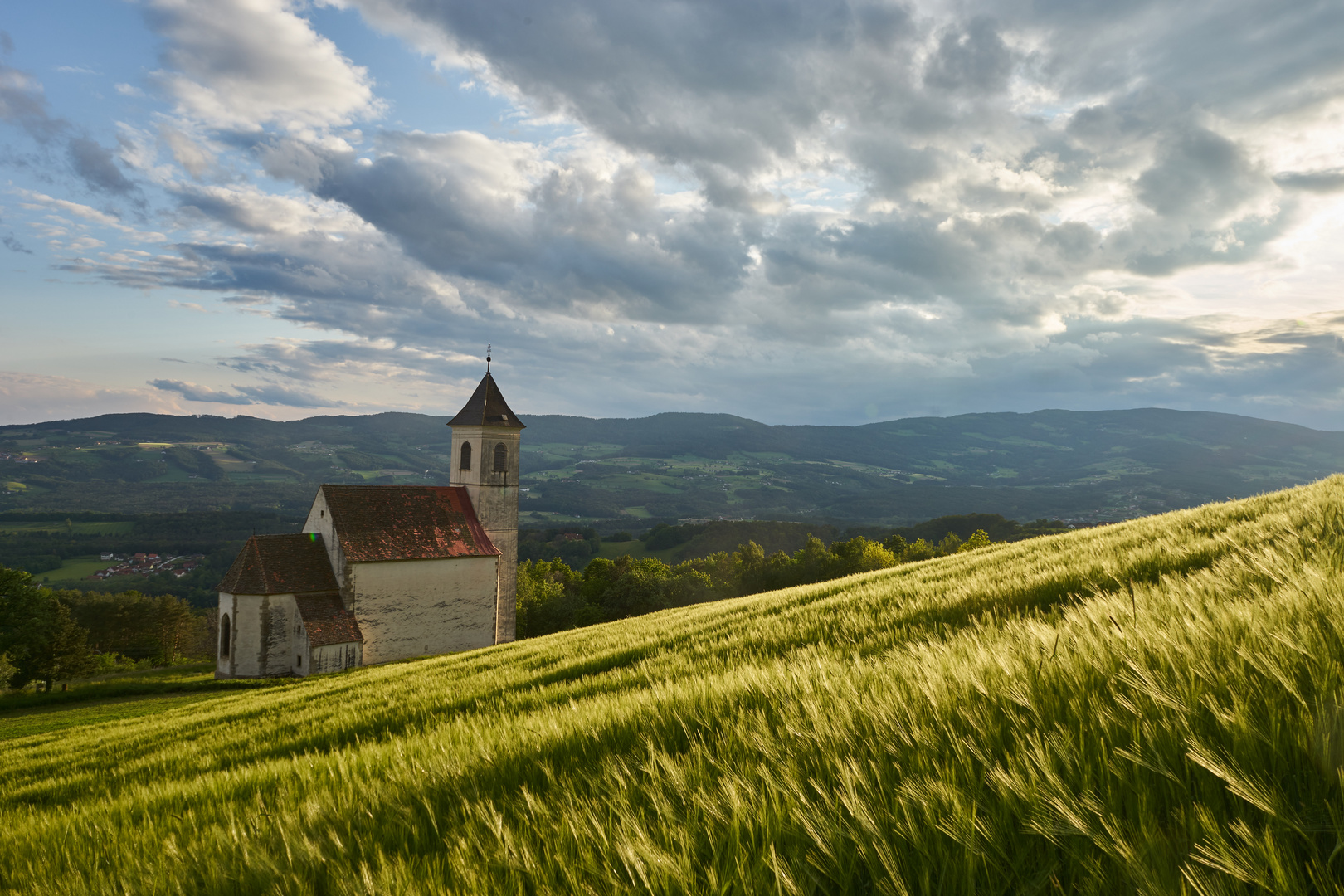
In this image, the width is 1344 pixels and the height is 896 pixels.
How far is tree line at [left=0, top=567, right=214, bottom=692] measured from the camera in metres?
41.9

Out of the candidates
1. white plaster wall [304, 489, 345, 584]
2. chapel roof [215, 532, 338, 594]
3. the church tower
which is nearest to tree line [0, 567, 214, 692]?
chapel roof [215, 532, 338, 594]

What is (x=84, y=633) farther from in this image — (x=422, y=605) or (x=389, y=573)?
(x=422, y=605)

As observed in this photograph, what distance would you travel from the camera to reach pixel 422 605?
39.6 m

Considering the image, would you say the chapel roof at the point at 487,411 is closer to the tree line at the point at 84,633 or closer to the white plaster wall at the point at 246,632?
the white plaster wall at the point at 246,632

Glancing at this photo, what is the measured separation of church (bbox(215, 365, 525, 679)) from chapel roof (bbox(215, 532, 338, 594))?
6cm

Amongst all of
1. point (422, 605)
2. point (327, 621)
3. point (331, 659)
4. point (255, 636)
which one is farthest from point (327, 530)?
point (331, 659)

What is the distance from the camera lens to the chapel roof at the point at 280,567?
116 feet

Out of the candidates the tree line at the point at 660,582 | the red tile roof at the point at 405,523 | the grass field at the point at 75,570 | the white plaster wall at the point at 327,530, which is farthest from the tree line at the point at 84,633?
the grass field at the point at 75,570

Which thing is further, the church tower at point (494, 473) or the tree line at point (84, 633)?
the church tower at point (494, 473)

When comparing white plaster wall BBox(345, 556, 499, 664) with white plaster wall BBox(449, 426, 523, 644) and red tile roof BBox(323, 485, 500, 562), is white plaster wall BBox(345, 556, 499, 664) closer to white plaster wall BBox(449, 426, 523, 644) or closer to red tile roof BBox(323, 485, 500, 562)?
red tile roof BBox(323, 485, 500, 562)

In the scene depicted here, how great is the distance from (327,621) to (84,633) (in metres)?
41.4

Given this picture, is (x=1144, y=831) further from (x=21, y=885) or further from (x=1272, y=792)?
(x=21, y=885)

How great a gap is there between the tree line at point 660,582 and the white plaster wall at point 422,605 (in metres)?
16.6

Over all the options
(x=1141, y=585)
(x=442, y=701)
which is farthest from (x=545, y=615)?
(x=1141, y=585)
